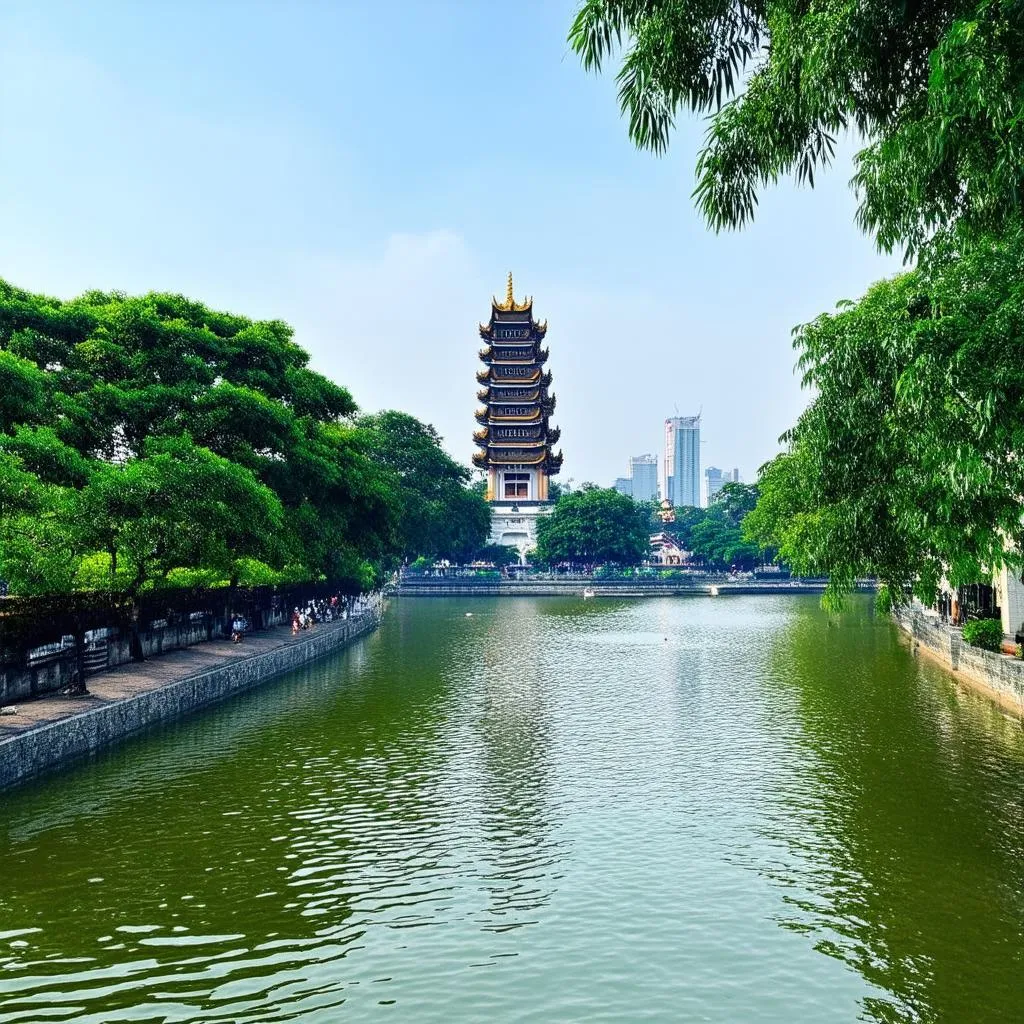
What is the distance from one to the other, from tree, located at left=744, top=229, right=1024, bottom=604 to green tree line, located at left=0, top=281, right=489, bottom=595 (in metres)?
14.8

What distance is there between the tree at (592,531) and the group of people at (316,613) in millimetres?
47455

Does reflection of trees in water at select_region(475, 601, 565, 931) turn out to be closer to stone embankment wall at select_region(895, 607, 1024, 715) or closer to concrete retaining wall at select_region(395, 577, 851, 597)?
stone embankment wall at select_region(895, 607, 1024, 715)

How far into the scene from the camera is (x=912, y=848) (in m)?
13.8

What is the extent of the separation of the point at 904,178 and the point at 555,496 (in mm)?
112835

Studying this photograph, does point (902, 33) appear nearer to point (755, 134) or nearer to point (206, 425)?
point (755, 134)

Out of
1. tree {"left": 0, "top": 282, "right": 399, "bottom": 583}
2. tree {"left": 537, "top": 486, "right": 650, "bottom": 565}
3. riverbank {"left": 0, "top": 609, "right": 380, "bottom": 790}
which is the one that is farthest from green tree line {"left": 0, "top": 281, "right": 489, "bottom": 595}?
tree {"left": 537, "top": 486, "right": 650, "bottom": 565}

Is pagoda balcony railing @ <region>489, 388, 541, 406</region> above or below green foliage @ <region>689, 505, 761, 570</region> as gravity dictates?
above

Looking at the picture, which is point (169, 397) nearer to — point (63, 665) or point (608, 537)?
point (63, 665)

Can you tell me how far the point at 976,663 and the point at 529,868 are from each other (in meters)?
20.3

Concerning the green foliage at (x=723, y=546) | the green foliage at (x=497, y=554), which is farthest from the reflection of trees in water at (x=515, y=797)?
the green foliage at (x=497, y=554)

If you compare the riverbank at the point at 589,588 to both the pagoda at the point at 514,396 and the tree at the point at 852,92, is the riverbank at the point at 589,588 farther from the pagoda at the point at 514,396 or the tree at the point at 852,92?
the tree at the point at 852,92

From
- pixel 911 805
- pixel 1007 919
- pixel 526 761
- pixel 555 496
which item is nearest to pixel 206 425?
pixel 526 761

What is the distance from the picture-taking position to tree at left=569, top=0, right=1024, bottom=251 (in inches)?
374

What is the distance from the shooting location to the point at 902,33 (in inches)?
433
